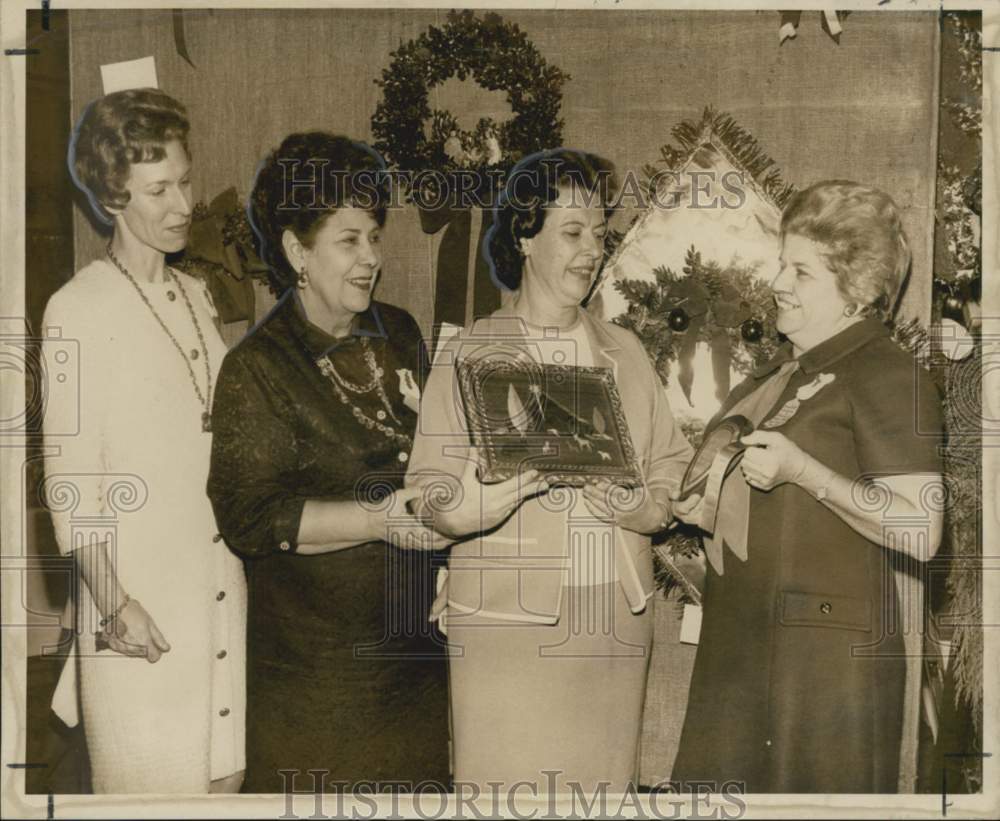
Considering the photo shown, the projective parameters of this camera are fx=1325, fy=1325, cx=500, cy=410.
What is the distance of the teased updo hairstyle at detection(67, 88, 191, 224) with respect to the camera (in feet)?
11.4

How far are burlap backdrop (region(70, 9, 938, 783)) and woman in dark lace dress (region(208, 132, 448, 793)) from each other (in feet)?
0.33

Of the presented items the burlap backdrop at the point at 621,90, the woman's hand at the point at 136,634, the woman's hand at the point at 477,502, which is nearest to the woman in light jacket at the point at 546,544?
the woman's hand at the point at 477,502

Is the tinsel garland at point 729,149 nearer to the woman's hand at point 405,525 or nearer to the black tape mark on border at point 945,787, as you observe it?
the woman's hand at point 405,525

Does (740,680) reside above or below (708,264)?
below

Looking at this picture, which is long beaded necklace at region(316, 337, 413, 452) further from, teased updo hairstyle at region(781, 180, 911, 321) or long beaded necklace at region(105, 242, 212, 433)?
teased updo hairstyle at region(781, 180, 911, 321)

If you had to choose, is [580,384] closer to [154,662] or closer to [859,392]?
[859,392]

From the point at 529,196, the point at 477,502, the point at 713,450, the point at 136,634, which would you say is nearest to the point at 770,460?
the point at 713,450

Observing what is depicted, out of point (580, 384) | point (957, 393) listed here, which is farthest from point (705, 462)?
point (957, 393)

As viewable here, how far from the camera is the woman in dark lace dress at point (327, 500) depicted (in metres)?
3.44

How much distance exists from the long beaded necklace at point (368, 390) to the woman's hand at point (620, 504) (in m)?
0.50

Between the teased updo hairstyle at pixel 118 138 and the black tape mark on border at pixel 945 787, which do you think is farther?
the black tape mark on border at pixel 945 787

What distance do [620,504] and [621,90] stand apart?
1.11 meters

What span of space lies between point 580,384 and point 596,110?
0.74 m

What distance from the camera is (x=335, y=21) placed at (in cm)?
356
